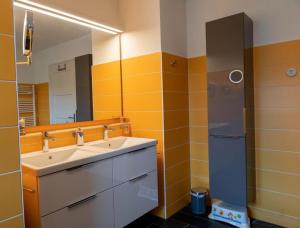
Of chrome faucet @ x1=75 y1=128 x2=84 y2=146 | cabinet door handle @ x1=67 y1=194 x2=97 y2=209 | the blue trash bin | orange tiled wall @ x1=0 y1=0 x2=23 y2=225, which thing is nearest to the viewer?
orange tiled wall @ x1=0 y1=0 x2=23 y2=225

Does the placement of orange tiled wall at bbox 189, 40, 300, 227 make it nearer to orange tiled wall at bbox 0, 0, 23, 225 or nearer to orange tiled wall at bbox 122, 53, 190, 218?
orange tiled wall at bbox 122, 53, 190, 218

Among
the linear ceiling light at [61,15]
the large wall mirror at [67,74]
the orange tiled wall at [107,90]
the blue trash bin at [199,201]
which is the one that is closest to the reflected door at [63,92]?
the large wall mirror at [67,74]

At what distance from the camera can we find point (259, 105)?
7.45ft

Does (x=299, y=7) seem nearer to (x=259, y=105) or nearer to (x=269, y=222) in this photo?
(x=259, y=105)

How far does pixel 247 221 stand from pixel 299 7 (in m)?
2.00

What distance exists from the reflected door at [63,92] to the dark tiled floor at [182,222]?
1.24 metres

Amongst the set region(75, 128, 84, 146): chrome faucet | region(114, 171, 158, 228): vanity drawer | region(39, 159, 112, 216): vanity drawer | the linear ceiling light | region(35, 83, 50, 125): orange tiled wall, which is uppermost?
the linear ceiling light

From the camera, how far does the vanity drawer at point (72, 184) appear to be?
4.55 ft

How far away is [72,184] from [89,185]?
0.14 metres

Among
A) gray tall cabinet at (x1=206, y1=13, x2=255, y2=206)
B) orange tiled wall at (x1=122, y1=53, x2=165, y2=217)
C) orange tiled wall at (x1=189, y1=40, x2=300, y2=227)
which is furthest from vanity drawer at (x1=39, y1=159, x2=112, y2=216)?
orange tiled wall at (x1=189, y1=40, x2=300, y2=227)

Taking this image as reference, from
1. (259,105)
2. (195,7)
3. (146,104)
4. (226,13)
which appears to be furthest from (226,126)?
(195,7)

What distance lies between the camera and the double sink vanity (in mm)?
1395

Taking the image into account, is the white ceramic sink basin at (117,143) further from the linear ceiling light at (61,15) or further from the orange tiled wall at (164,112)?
the linear ceiling light at (61,15)

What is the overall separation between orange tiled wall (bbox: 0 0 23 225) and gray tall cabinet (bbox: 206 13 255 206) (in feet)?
5.64
